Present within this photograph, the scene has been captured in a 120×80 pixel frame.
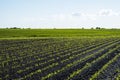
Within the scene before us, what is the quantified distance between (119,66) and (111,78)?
4295 millimetres

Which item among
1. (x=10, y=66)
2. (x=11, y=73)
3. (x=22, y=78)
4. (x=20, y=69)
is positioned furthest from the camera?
(x=10, y=66)

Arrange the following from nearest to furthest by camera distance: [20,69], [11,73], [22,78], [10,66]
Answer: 1. [22,78]
2. [11,73]
3. [20,69]
4. [10,66]

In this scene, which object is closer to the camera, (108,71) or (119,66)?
(108,71)

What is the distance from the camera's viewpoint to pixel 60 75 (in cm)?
1420

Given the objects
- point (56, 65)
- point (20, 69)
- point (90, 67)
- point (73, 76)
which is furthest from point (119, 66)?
point (20, 69)

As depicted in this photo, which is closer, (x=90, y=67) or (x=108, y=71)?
(x=108, y=71)

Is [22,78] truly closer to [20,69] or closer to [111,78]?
[20,69]

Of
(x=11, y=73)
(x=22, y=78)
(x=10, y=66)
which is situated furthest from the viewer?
(x=10, y=66)

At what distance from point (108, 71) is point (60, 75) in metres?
3.17

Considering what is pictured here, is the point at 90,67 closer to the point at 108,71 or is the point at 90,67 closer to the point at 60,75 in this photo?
the point at 108,71

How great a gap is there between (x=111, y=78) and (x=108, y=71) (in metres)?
1.90

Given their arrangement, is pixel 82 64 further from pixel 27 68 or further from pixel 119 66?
pixel 27 68

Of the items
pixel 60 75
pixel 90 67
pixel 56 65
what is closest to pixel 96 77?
pixel 60 75

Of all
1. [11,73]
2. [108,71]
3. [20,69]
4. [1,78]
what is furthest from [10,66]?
[108,71]
